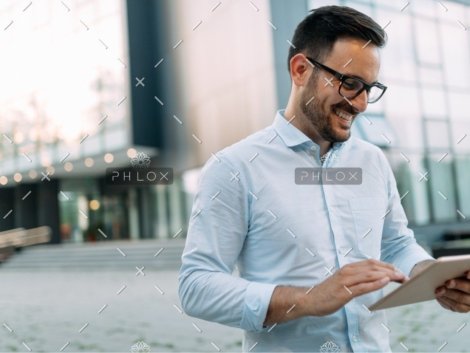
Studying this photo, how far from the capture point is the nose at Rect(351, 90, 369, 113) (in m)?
1.12

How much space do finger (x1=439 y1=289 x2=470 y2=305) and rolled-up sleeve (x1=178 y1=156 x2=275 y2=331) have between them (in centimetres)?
32

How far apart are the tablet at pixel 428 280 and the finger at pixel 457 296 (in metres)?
0.03

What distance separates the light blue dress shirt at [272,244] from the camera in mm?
968

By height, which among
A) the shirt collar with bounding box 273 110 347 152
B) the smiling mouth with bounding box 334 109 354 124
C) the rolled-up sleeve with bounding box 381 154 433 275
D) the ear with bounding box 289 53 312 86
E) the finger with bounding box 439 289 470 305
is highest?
Result: the ear with bounding box 289 53 312 86

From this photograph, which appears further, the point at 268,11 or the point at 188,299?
the point at 268,11


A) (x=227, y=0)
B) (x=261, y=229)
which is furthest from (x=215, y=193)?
(x=227, y=0)

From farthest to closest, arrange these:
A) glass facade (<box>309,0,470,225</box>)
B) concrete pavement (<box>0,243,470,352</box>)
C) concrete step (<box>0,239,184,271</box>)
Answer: concrete step (<box>0,239,184,271</box>) → glass facade (<box>309,0,470,225</box>) → concrete pavement (<box>0,243,470,352</box>)

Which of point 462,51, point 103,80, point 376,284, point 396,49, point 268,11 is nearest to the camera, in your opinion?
point 376,284

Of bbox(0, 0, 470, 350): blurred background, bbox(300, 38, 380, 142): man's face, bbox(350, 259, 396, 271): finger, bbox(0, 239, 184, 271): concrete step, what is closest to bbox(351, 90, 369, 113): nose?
bbox(300, 38, 380, 142): man's face

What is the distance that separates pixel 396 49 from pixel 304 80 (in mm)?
7794

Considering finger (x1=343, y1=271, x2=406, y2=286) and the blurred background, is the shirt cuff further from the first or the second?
the blurred background

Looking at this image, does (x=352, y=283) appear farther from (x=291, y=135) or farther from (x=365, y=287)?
(x=291, y=135)

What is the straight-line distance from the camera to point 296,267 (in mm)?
1018

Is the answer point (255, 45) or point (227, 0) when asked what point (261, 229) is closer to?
point (255, 45)
